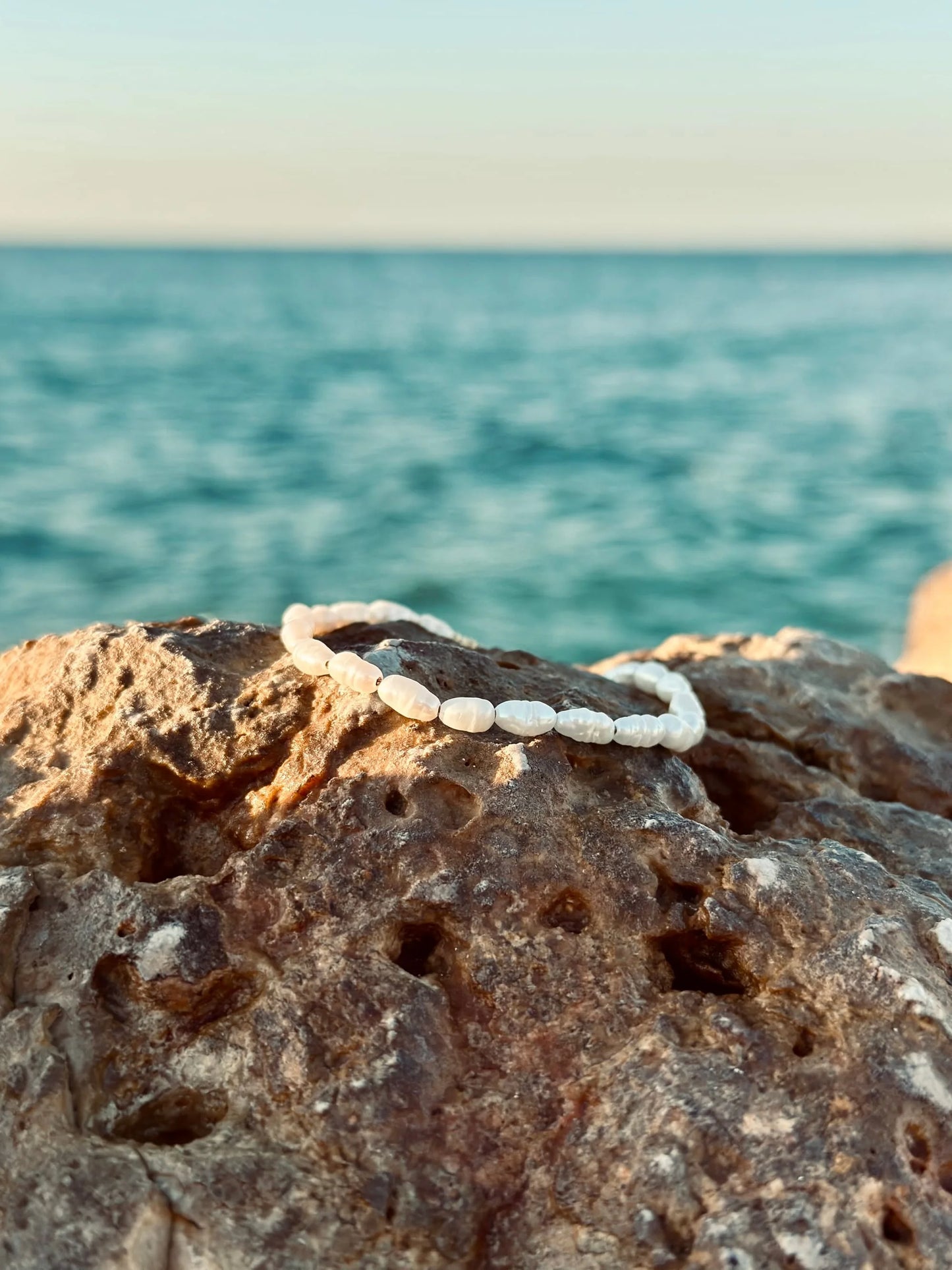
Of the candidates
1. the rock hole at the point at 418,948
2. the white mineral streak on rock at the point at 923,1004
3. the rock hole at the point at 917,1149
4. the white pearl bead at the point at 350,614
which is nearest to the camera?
the rock hole at the point at 917,1149

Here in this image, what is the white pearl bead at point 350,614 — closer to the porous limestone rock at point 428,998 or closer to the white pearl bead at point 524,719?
the porous limestone rock at point 428,998

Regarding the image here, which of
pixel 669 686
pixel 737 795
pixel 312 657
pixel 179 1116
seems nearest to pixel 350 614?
pixel 312 657

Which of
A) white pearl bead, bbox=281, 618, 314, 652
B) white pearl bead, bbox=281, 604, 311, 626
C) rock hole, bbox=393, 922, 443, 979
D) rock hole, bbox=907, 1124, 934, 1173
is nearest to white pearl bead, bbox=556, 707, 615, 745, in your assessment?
rock hole, bbox=393, 922, 443, 979

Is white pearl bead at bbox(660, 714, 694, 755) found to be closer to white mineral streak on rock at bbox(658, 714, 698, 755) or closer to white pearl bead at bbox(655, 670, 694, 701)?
white mineral streak on rock at bbox(658, 714, 698, 755)

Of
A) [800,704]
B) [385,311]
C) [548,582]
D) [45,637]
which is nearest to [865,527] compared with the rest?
[548,582]

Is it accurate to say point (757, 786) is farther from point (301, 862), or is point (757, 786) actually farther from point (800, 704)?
point (301, 862)

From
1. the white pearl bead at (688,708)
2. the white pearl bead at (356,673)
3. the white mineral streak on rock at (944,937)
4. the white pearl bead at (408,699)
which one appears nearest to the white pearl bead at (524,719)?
the white pearl bead at (408,699)

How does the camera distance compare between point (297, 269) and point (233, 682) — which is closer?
point (233, 682)
